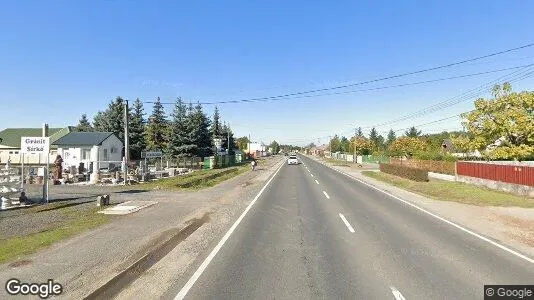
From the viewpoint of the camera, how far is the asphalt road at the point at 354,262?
6797 mm

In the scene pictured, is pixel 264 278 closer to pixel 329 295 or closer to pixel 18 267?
pixel 329 295

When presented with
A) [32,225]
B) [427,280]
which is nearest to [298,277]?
[427,280]

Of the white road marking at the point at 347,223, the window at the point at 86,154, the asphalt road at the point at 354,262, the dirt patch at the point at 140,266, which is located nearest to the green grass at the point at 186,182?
the window at the point at 86,154

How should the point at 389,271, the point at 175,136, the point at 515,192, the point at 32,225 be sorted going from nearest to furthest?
the point at 389,271
the point at 32,225
the point at 515,192
the point at 175,136

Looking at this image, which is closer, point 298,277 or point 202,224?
point 298,277

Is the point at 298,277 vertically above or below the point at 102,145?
below

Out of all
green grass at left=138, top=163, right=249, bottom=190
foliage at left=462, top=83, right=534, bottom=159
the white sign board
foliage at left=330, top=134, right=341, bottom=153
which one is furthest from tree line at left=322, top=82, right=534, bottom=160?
foliage at left=330, top=134, right=341, bottom=153

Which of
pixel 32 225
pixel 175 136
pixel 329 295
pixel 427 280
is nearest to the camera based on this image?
pixel 329 295

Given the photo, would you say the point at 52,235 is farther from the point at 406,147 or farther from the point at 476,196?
the point at 406,147

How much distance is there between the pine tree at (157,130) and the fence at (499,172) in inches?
2286

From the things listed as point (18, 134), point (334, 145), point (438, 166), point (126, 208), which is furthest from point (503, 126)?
point (334, 145)

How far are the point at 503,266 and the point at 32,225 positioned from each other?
13744 millimetres

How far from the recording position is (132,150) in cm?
6197

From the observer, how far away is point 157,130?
81562 mm
